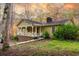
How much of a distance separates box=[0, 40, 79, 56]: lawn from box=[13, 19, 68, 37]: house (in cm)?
10

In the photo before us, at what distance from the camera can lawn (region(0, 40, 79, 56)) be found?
168 centimetres

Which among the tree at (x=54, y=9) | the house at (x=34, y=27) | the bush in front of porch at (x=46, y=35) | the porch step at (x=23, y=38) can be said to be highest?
the tree at (x=54, y=9)

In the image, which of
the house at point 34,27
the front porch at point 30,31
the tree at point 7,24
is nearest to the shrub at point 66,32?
the house at point 34,27

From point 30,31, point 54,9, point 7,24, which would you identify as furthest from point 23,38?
point 54,9

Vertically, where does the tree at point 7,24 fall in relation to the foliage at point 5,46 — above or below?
above

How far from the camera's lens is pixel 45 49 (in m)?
1.70

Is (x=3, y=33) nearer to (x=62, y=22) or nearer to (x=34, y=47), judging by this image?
(x=34, y=47)

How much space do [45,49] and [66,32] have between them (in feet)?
0.87

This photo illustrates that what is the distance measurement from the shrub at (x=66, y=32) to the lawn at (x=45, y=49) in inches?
2.3

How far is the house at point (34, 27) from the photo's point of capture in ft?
5.51

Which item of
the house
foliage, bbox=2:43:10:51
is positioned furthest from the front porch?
foliage, bbox=2:43:10:51

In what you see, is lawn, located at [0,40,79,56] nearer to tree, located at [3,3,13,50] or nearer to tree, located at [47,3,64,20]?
tree, located at [3,3,13,50]

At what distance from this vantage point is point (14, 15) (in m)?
1.71

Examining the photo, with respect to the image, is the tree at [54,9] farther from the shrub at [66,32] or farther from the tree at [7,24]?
the tree at [7,24]
